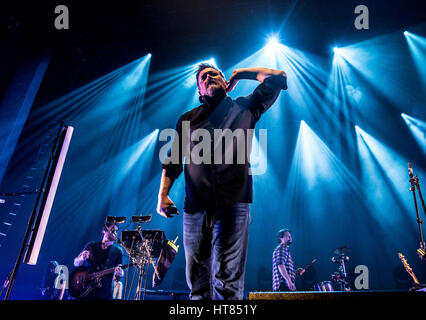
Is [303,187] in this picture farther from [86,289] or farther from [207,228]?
[207,228]

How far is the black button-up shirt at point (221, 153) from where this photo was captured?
1559 millimetres

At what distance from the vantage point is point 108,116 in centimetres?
917

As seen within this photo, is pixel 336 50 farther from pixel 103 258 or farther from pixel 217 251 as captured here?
pixel 217 251

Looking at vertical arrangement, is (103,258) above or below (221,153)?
above

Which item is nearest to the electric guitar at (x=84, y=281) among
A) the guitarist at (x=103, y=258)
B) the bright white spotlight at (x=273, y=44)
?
the guitarist at (x=103, y=258)

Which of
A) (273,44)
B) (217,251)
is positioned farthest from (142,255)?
(273,44)

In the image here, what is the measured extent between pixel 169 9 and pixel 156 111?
14.7 ft

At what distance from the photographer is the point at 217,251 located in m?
1.42

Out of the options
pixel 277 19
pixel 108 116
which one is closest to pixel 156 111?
pixel 108 116

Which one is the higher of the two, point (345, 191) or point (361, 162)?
point (361, 162)

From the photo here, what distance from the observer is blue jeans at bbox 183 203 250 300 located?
134 cm

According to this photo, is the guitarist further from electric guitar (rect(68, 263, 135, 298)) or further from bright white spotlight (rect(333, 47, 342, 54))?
bright white spotlight (rect(333, 47, 342, 54))

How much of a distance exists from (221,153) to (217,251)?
61 centimetres

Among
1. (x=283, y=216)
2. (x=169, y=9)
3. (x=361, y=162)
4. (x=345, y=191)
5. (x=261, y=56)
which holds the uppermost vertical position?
(x=261, y=56)
